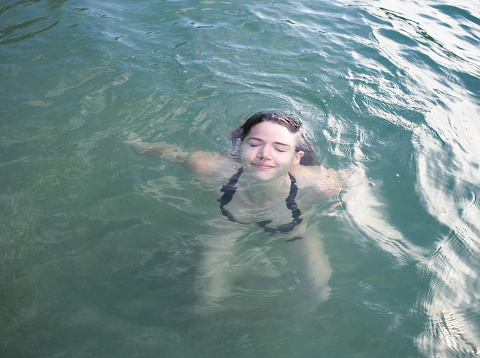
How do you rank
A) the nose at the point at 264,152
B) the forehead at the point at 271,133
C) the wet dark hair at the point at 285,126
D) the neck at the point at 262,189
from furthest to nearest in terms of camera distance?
the wet dark hair at the point at 285,126 → the neck at the point at 262,189 → the forehead at the point at 271,133 → the nose at the point at 264,152

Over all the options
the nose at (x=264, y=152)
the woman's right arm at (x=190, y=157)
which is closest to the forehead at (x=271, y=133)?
the nose at (x=264, y=152)

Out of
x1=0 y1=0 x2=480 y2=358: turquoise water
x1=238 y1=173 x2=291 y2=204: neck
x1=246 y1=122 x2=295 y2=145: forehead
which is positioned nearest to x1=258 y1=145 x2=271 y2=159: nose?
x1=246 y1=122 x2=295 y2=145: forehead

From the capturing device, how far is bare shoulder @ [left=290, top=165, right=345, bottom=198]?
427 cm

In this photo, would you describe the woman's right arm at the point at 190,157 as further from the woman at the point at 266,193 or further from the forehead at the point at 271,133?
the forehead at the point at 271,133

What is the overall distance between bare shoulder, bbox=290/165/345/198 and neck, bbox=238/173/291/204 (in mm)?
214

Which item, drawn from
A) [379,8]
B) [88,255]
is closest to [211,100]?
[88,255]

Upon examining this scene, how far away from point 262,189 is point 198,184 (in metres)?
0.73

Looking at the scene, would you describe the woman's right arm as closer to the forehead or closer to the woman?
the woman

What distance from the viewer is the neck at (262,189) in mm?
4152

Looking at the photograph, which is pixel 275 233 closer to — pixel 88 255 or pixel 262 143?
pixel 262 143

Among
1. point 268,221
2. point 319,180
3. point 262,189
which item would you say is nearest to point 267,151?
point 262,189

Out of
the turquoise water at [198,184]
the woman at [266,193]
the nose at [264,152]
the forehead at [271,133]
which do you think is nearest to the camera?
the turquoise water at [198,184]

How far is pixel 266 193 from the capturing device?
4.18 metres

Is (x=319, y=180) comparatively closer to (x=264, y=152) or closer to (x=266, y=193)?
(x=266, y=193)
